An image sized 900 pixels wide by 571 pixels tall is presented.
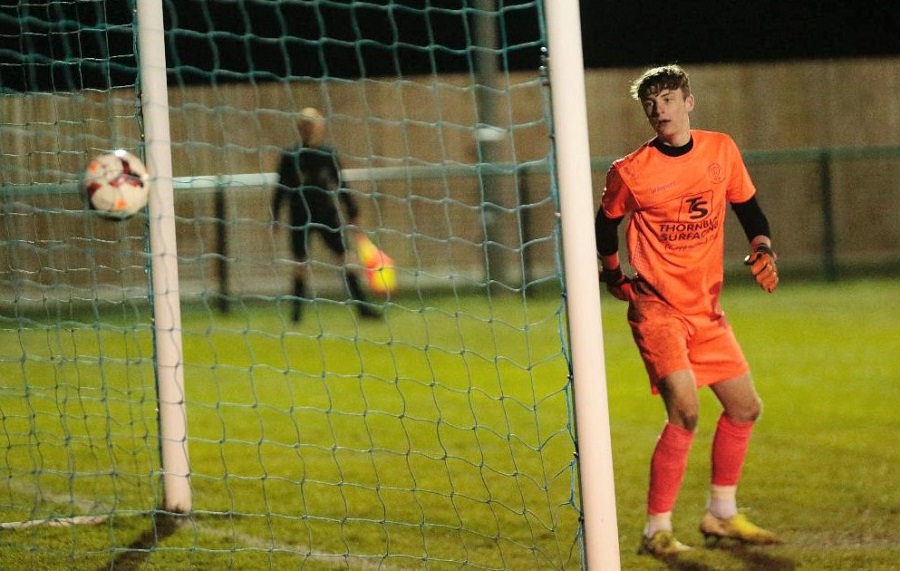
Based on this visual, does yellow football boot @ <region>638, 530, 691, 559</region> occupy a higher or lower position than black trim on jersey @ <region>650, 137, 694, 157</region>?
lower

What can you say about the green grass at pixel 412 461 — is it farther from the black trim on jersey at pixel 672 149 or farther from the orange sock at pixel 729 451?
the black trim on jersey at pixel 672 149

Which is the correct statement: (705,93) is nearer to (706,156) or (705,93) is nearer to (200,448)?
(200,448)

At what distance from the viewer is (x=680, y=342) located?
395cm

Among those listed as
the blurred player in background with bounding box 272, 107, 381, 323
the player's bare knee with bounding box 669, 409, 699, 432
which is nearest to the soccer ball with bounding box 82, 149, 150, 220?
the player's bare knee with bounding box 669, 409, 699, 432

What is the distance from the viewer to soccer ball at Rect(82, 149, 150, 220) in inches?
172

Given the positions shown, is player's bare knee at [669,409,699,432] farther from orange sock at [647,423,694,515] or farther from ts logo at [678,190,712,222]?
ts logo at [678,190,712,222]

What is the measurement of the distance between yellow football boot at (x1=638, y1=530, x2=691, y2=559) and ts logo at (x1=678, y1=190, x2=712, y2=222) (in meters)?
1.02

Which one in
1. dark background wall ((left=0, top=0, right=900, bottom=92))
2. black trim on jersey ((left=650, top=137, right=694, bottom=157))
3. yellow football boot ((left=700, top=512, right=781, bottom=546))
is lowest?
yellow football boot ((left=700, top=512, right=781, bottom=546))

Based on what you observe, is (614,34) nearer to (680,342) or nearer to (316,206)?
(316,206)

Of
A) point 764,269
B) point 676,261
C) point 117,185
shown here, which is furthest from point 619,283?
point 117,185

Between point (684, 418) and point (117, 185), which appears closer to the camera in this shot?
point (684, 418)

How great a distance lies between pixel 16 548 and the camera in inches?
167

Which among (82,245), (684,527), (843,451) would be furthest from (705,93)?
(684,527)

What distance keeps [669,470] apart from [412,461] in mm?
1851
